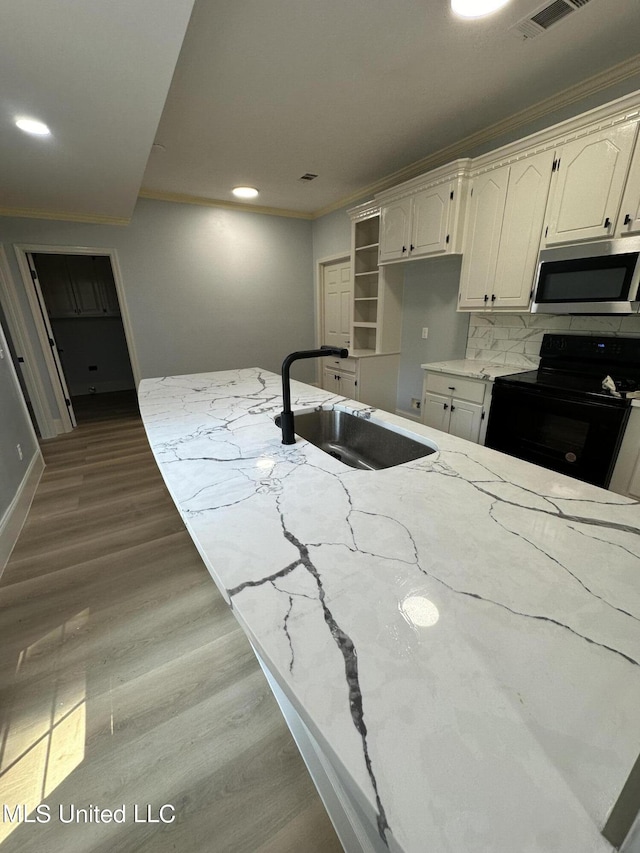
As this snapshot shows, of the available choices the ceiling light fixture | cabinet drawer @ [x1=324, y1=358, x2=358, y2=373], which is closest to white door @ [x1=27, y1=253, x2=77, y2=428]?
cabinet drawer @ [x1=324, y1=358, x2=358, y2=373]

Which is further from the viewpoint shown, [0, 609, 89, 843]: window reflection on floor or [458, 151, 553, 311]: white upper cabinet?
[458, 151, 553, 311]: white upper cabinet

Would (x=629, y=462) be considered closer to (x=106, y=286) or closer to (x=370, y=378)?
→ (x=370, y=378)

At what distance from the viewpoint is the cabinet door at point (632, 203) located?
1834 mm

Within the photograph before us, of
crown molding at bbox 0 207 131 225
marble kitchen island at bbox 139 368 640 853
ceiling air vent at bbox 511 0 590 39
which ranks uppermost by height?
ceiling air vent at bbox 511 0 590 39

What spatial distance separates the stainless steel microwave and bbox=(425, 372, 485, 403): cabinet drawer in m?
0.62

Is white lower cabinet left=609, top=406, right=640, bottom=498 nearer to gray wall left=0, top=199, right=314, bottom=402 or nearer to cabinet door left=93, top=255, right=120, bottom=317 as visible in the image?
gray wall left=0, top=199, right=314, bottom=402

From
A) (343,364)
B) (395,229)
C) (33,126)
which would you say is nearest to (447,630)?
(33,126)

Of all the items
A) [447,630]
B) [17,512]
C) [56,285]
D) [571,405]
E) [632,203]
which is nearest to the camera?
[447,630]

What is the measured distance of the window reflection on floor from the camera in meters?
1.07

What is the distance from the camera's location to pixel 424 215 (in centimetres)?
293

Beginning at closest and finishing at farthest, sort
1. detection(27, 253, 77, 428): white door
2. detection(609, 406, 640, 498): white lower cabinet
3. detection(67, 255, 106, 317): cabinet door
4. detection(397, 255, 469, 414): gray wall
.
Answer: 1. detection(609, 406, 640, 498): white lower cabinet
2. detection(397, 255, 469, 414): gray wall
3. detection(27, 253, 77, 428): white door
4. detection(67, 255, 106, 317): cabinet door

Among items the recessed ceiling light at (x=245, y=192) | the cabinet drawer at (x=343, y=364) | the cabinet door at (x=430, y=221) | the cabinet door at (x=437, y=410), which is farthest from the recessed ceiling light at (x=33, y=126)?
the cabinet door at (x=437, y=410)

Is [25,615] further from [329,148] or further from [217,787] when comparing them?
[329,148]

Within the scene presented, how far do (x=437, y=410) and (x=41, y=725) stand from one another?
2.91 meters
